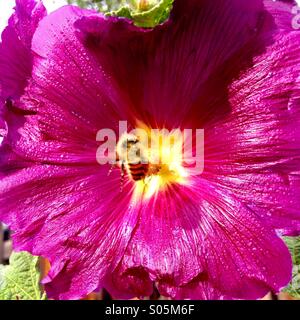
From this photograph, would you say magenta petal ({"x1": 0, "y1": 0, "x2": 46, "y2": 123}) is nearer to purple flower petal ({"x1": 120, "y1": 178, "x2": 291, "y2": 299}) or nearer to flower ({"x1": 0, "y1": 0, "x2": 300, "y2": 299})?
flower ({"x1": 0, "y1": 0, "x2": 300, "y2": 299})

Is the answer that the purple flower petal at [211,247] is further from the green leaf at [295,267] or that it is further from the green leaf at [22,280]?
the green leaf at [22,280]

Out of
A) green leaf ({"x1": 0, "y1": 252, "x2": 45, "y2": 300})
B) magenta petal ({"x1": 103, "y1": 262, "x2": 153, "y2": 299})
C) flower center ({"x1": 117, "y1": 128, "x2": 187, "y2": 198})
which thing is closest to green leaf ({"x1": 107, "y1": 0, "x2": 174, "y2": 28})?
flower center ({"x1": 117, "y1": 128, "x2": 187, "y2": 198})

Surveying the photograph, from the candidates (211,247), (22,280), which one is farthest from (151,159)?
(22,280)

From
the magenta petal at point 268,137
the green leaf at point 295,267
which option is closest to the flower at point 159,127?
the magenta petal at point 268,137

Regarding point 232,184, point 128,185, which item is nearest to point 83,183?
point 128,185

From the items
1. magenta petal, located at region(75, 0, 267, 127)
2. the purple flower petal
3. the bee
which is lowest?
the purple flower petal
